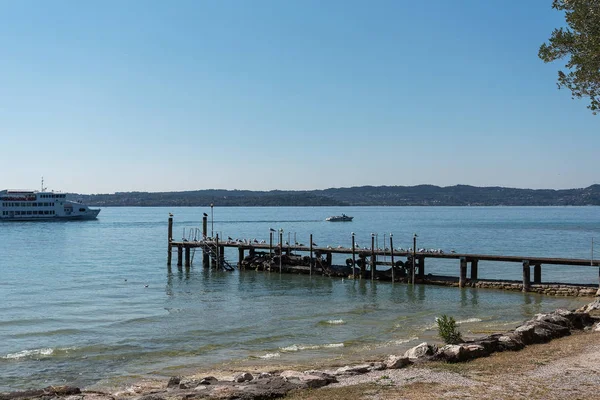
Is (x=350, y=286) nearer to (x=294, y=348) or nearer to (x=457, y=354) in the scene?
(x=294, y=348)

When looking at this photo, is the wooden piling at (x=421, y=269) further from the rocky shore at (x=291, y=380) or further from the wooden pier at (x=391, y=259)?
the rocky shore at (x=291, y=380)

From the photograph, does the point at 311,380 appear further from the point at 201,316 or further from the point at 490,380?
the point at 201,316

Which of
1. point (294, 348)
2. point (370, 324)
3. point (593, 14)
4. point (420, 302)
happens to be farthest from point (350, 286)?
point (593, 14)

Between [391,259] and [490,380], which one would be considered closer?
[490,380]

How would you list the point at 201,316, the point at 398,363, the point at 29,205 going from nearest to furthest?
1. the point at 398,363
2. the point at 201,316
3. the point at 29,205

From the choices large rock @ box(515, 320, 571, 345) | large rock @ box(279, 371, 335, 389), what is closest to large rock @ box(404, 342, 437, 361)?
large rock @ box(279, 371, 335, 389)

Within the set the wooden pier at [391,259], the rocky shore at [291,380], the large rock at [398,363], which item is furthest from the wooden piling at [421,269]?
the large rock at [398,363]

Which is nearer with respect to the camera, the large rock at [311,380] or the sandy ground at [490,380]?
the sandy ground at [490,380]

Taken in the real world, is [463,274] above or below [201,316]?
above

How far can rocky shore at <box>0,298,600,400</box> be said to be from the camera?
13023 millimetres

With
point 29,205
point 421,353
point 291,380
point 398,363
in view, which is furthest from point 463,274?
point 29,205

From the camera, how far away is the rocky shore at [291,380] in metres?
13.0

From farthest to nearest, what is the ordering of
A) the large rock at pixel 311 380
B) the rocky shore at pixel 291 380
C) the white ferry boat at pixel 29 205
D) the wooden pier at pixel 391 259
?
the white ferry boat at pixel 29 205 → the wooden pier at pixel 391 259 → the large rock at pixel 311 380 → the rocky shore at pixel 291 380

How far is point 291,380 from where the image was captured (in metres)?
13.8
